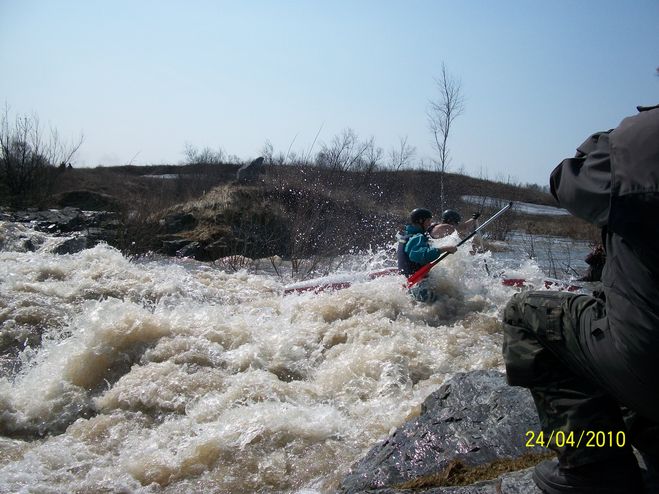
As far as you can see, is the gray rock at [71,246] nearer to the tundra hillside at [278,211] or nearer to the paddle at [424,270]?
the tundra hillside at [278,211]

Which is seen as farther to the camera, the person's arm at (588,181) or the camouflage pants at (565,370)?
the camouflage pants at (565,370)

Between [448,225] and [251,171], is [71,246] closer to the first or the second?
[448,225]

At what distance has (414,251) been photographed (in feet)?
22.1

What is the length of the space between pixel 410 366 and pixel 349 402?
0.82 meters

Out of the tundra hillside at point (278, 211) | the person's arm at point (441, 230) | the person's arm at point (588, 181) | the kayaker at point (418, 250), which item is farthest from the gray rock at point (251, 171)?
the person's arm at point (588, 181)

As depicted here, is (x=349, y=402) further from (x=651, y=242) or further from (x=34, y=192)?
(x=34, y=192)

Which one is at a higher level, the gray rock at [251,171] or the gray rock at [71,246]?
the gray rock at [251,171]

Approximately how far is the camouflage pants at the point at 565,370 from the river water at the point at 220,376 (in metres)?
1.72

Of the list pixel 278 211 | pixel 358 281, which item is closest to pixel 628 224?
pixel 358 281

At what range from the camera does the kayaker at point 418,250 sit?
6664 millimetres

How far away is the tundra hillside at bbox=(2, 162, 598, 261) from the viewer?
45.9 feet

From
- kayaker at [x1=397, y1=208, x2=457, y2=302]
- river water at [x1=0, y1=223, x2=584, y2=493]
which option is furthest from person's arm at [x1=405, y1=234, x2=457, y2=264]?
river water at [x1=0, y1=223, x2=584, y2=493]

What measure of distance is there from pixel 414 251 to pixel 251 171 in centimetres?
1577

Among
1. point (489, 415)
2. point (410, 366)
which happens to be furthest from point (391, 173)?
point (489, 415)
